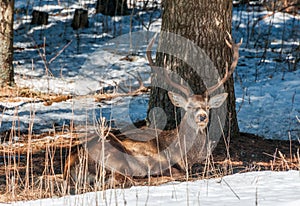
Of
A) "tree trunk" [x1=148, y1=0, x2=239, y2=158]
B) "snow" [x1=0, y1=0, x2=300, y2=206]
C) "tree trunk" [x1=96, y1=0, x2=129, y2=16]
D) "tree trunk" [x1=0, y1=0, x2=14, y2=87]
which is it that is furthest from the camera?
"tree trunk" [x1=96, y1=0, x2=129, y2=16]

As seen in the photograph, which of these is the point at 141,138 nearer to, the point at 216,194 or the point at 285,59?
the point at 216,194

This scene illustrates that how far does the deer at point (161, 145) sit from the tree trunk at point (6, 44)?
4721 millimetres

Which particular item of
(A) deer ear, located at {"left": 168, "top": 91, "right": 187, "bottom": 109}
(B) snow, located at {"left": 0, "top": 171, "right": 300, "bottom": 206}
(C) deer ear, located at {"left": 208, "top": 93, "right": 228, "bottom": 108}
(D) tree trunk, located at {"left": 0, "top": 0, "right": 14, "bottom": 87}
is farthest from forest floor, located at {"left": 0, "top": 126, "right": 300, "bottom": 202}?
A: (D) tree trunk, located at {"left": 0, "top": 0, "right": 14, "bottom": 87}

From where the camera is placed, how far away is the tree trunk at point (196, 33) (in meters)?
8.38

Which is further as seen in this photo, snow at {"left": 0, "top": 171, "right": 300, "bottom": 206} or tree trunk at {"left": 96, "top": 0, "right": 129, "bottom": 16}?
tree trunk at {"left": 96, "top": 0, "right": 129, "bottom": 16}

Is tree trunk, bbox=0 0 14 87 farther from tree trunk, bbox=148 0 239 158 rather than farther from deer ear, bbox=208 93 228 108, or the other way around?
deer ear, bbox=208 93 228 108

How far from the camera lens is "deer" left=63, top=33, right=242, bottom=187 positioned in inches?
288

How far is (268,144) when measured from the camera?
898 cm

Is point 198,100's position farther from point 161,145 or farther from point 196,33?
Result: point 196,33

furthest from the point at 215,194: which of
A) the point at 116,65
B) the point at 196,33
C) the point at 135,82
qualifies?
the point at 116,65

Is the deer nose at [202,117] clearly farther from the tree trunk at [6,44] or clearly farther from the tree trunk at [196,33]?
the tree trunk at [6,44]

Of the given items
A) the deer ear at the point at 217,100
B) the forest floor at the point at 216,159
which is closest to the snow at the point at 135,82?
the forest floor at the point at 216,159

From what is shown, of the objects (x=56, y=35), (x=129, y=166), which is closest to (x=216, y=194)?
(x=129, y=166)

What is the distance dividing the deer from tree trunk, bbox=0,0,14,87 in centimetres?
472
